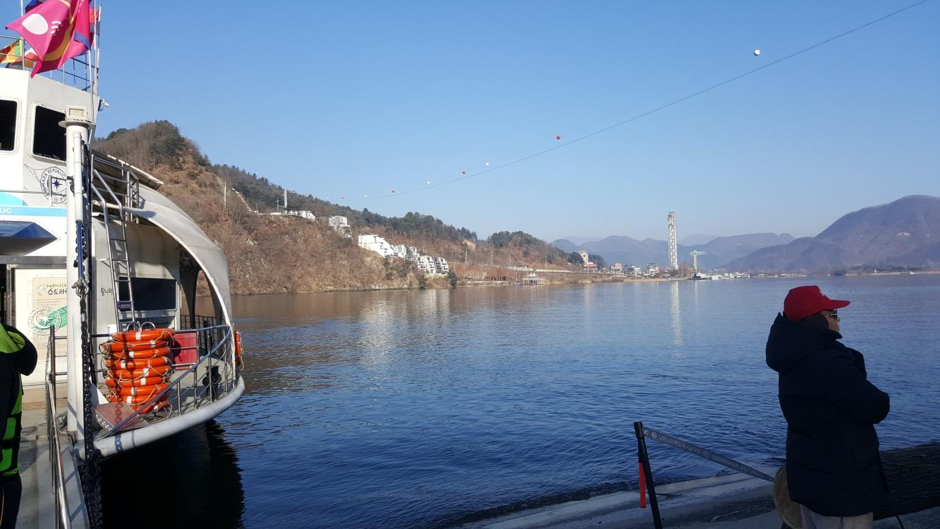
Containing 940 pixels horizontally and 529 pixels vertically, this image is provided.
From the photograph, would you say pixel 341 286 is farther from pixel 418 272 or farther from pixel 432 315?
pixel 432 315

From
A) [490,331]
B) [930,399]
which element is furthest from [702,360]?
[490,331]

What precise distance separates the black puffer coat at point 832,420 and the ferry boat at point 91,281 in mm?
6191

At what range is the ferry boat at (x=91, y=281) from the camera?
7293 millimetres

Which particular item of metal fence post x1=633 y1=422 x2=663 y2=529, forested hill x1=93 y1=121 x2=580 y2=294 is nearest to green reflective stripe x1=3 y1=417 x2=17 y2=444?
metal fence post x1=633 y1=422 x2=663 y2=529

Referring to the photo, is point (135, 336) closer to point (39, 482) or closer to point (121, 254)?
point (39, 482)

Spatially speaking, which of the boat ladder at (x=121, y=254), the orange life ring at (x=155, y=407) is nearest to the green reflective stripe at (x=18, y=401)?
the orange life ring at (x=155, y=407)

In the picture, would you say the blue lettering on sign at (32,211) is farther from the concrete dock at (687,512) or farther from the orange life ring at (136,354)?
the concrete dock at (687,512)

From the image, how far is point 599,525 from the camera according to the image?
788 cm

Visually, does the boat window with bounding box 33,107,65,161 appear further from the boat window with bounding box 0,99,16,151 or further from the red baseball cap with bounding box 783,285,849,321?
the red baseball cap with bounding box 783,285,849,321

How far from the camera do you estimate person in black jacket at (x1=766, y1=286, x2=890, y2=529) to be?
Answer: 13.0ft

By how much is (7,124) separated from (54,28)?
2683 millimetres

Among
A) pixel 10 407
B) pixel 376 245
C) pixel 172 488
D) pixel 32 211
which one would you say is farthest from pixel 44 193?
pixel 376 245

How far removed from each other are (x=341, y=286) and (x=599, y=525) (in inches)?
4710

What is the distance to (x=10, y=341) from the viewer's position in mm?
4816
